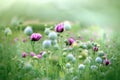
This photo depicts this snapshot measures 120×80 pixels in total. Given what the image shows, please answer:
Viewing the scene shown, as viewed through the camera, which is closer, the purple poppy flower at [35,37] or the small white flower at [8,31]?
the purple poppy flower at [35,37]

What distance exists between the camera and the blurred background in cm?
132

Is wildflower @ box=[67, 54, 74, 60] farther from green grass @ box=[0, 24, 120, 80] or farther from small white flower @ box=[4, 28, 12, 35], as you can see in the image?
small white flower @ box=[4, 28, 12, 35]

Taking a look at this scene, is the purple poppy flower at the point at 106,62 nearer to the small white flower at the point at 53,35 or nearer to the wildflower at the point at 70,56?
the wildflower at the point at 70,56

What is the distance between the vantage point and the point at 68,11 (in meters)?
1.33

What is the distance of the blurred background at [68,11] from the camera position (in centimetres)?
132

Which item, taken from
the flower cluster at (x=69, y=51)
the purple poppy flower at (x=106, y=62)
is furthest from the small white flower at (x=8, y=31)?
the purple poppy flower at (x=106, y=62)

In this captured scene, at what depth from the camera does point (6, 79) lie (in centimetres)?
132

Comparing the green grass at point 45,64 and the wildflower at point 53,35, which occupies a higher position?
the wildflower at point 53,35

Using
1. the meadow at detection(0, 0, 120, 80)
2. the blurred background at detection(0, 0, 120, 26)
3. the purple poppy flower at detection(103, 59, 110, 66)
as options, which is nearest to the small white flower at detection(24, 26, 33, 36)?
the meadow at detection(0, 0, 120, 80)

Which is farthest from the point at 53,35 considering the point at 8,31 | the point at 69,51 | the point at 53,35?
the point at 8,31

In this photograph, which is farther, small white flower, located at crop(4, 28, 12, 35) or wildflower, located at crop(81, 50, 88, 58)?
small white flower, located at crop(4, 28, 12, 35)

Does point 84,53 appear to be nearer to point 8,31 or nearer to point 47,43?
point 47,43

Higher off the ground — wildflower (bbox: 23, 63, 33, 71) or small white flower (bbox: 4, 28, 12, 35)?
small white flower (bbox: 4, 28, 12, 35)

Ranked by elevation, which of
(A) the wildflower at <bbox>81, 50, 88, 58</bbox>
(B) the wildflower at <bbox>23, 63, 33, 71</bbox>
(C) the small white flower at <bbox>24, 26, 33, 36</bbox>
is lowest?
(B) the wildflower at <bbox>23, 63, 33, 71</bbox>
